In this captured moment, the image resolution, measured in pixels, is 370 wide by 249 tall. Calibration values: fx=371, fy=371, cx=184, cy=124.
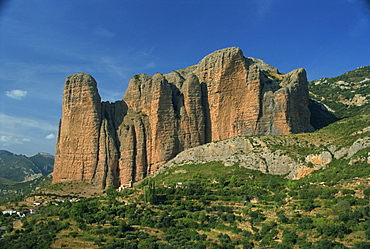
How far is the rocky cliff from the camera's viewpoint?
8306 centimetres

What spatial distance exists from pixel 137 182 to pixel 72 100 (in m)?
24.8

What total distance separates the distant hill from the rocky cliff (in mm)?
15409

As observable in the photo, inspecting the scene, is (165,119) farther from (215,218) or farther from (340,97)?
(340,97)

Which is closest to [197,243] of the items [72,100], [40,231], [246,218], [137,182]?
[246,218]

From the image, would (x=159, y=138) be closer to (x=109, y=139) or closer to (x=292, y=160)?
(x=109, y=139)

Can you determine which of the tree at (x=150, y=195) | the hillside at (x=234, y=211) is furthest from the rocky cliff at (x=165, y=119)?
the tree at (x=150, y=195)

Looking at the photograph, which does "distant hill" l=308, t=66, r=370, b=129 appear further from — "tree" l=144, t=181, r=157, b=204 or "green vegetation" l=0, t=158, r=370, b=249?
"tree" l=144, t=181, r=157, b=204

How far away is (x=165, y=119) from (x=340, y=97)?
60.7 meters

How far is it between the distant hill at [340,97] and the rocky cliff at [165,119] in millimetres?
15409

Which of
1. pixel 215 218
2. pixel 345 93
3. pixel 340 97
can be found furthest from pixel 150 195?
pixel 345 93

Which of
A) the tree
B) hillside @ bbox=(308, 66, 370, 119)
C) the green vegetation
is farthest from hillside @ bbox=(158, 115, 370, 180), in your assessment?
hillside @ bbox=(308, 66, 370, 119)

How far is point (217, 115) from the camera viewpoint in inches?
3344

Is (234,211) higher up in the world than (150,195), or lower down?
lower down

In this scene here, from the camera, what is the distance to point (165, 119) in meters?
85.9
